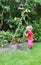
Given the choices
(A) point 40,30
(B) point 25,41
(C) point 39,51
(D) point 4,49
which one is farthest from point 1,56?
(A) point 40,30

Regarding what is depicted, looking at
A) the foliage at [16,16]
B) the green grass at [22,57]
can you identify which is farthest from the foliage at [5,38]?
the green grass at [22,57]

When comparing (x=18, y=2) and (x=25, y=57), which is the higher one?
(x=18, y=2)

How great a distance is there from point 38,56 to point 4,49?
3.71 feet

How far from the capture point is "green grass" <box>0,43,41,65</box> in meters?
6.27

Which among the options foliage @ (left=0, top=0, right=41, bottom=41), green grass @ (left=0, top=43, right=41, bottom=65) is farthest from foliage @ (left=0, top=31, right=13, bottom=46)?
green grass @ (left=0, top=43, right=41, bottom=65)

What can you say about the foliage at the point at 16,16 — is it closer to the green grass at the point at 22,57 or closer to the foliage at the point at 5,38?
the foliage at the point at 5,38

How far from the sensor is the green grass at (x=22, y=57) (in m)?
6.27

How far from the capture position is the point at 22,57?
662 cm

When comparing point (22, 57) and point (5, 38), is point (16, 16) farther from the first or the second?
point (22, 57)

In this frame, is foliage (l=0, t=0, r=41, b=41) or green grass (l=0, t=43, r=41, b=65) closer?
green grass (l=0, t=43, r=41, b=65)

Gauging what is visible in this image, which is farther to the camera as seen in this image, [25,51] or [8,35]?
[8,35]

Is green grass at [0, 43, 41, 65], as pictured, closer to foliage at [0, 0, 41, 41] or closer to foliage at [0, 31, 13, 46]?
foliage at [0, 31, 13, 46]

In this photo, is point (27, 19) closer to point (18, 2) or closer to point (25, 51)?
point (18, 2)

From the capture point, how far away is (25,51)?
7070 millimetres
